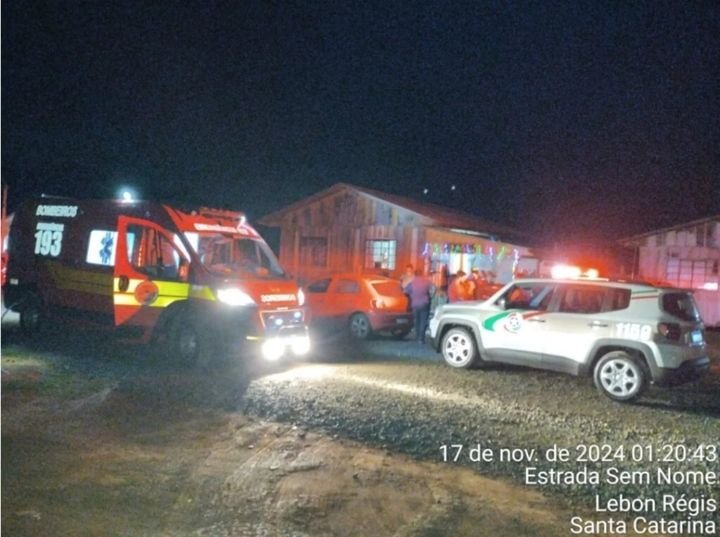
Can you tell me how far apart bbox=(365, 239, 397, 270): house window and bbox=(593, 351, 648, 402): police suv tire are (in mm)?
11691

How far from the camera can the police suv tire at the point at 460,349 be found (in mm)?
11898

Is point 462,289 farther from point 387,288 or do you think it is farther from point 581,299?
point 581,299

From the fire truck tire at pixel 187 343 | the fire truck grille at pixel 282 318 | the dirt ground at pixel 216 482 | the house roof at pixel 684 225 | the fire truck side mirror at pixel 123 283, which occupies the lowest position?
the dirt ground at pixel 216 482

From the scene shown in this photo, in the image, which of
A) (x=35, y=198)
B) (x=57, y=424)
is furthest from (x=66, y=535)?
(x=35, y=198)

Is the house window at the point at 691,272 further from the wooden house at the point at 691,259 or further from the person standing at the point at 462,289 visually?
the person standing at the point at 462,289

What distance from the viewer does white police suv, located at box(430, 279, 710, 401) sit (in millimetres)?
9594

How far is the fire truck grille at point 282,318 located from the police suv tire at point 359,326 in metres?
3.88

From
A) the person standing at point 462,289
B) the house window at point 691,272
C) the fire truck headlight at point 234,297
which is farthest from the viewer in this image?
the house window at point 691,272

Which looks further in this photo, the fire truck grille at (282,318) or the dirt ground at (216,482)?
the fire truck grille at (282,318)

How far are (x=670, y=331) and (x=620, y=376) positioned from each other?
931 millimetres

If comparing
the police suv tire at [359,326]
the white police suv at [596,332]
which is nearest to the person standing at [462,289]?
the police suv tire at [359,326]

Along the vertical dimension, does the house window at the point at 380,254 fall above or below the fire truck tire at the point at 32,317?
above

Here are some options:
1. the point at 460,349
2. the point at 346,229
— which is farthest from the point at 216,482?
the point at 346,229

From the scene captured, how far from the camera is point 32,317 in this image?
43.1 feet
